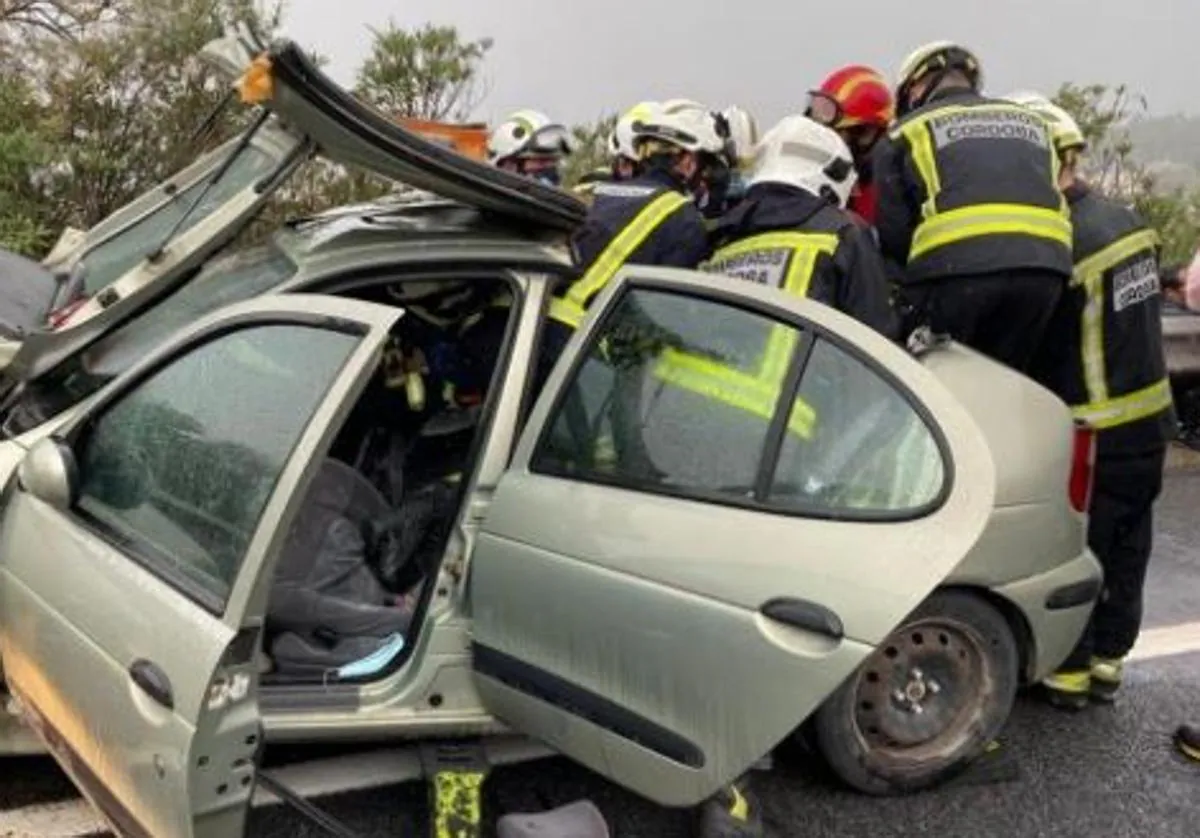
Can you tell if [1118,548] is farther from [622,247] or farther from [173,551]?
[173,551]

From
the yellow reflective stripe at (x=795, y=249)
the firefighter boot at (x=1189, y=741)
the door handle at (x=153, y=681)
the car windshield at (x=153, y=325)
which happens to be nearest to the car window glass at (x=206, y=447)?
the door handle at (x=153, y=681)

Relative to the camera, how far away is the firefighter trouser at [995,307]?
3717 millimetres

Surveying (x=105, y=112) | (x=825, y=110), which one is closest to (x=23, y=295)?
(x=825, y=110)

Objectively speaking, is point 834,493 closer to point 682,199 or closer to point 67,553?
point 682,199

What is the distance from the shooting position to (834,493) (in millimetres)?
2637

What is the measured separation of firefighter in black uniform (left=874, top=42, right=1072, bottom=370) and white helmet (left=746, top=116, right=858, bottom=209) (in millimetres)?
264

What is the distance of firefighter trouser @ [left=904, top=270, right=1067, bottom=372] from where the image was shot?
12.2ft

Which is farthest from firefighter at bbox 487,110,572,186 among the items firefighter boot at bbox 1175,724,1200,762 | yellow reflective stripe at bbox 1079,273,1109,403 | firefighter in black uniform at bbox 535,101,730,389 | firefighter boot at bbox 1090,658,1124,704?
firefighter boot at bbox 1175,724,1200,762

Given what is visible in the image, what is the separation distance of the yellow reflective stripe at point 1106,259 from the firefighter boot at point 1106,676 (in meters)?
Answer: 1.24

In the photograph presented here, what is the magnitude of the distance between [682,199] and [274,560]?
1.76m

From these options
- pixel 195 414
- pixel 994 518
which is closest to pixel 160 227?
pixel 195 414

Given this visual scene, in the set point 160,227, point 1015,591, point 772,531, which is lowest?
point 1015,591

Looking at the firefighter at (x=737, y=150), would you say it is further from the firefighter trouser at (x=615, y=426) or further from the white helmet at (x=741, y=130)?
the firefighter trouser at (x=615, y=426)

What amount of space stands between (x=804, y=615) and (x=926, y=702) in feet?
3.72
